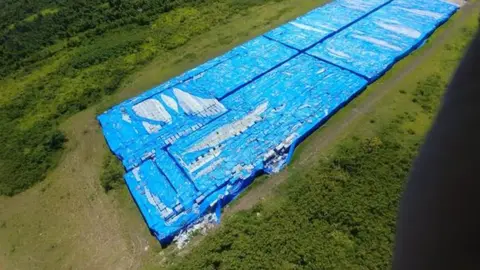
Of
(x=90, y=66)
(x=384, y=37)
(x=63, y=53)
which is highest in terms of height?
(x=63, y=53)

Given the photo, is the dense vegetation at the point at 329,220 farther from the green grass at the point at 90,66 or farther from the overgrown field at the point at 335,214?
the green grass at the point at 90,66

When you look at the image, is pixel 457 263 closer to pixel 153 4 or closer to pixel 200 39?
pixel 200 39

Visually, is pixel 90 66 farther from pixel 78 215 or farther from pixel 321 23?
pixel 321 23

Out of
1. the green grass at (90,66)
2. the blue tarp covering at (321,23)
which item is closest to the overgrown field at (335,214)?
the blue tarp covering at (321,23)

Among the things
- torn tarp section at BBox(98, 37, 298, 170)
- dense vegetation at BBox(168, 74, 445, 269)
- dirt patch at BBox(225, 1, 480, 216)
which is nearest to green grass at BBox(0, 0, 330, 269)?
torn tarp section at BBox(98, 37, 298, 170)

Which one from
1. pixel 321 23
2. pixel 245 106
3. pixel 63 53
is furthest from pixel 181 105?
pixel 63 53
